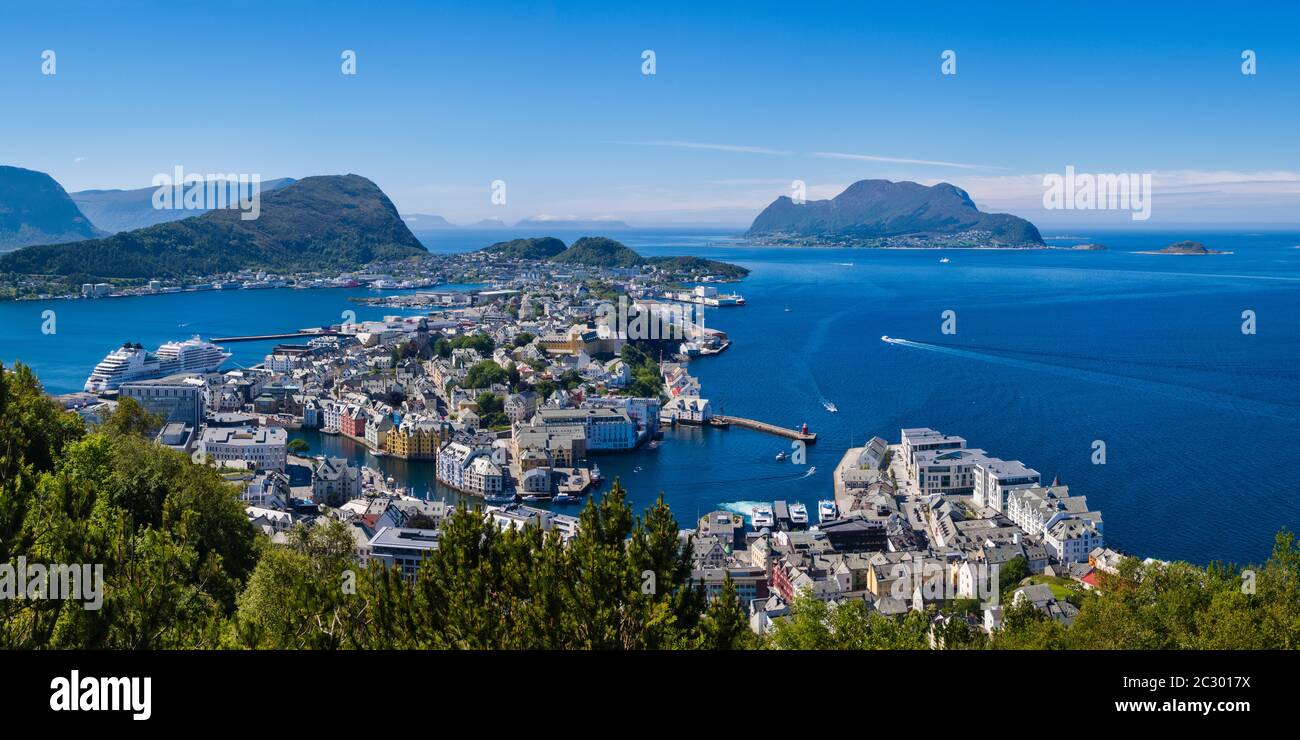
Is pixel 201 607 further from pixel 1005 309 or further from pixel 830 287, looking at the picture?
pixel 830 287

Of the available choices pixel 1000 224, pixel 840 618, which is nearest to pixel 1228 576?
pixel 840 618

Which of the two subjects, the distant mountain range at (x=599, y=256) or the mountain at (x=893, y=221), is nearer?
the distant mountain range at (x=599, y=256)

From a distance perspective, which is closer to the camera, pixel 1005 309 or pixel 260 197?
pixel 1005 309

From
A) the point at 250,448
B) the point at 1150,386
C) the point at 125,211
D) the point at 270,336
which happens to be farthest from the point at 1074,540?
the point at 125,211

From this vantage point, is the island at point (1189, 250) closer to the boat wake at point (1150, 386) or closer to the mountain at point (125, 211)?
the boat wake at point (1150, 386)

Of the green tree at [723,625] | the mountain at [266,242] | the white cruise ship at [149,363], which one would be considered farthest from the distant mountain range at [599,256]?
the green tree at [723,625]

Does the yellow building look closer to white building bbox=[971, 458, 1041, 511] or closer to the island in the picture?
white building bbox=[971, 458, 1041, 511]

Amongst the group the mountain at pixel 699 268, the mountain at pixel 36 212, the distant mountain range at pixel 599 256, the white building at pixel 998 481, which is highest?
the mountain at pixel 36 212
